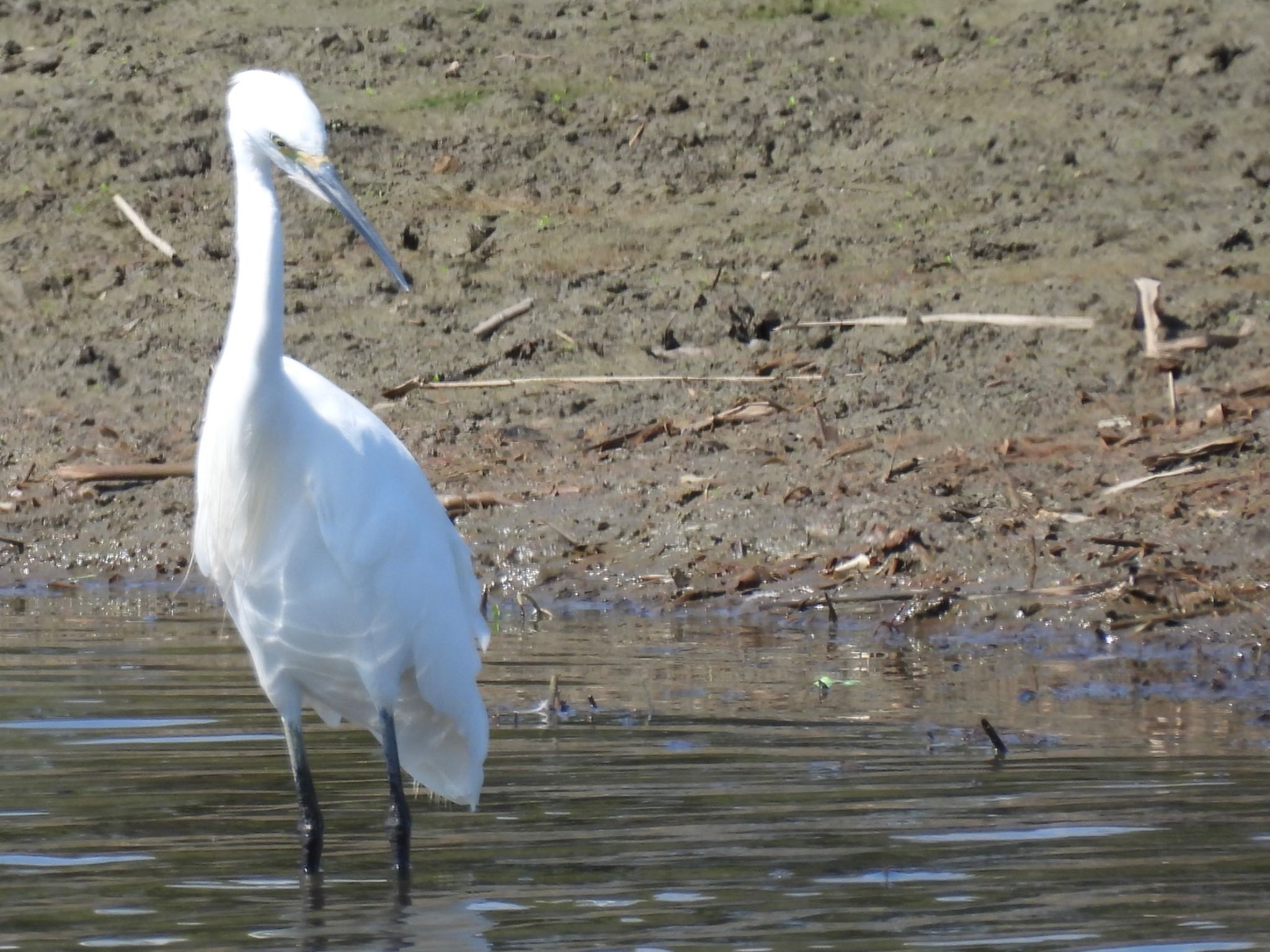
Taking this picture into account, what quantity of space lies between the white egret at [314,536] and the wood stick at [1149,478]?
3.72 metres

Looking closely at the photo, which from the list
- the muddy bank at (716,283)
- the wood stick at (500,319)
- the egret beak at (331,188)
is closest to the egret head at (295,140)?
the egret beak at (331,188)

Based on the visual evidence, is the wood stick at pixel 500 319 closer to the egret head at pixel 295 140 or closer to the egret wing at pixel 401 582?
the egret wing at pixel 401 582

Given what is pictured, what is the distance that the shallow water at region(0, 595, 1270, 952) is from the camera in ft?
14.4

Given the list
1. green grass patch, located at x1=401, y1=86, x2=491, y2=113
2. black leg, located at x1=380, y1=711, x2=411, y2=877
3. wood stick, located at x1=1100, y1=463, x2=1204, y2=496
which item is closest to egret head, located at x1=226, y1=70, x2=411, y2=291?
black leg, located at x1=380, y1=711, x2=411, y2=877

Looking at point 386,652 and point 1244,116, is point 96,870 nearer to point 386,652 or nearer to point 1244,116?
point 386,652

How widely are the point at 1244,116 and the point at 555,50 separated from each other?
4502 mm

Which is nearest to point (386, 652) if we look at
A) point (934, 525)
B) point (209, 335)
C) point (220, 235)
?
point (934, 525)

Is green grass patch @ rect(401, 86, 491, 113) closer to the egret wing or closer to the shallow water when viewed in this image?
the shallow water

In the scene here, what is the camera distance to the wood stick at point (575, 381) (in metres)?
10.5

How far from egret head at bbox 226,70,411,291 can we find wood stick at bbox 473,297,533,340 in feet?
20.9

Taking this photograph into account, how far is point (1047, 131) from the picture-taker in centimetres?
1246

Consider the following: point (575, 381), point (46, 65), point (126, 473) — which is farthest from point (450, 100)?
point (126, 473)

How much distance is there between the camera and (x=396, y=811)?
5.39 metres

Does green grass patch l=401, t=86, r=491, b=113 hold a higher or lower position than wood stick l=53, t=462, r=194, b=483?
higher
